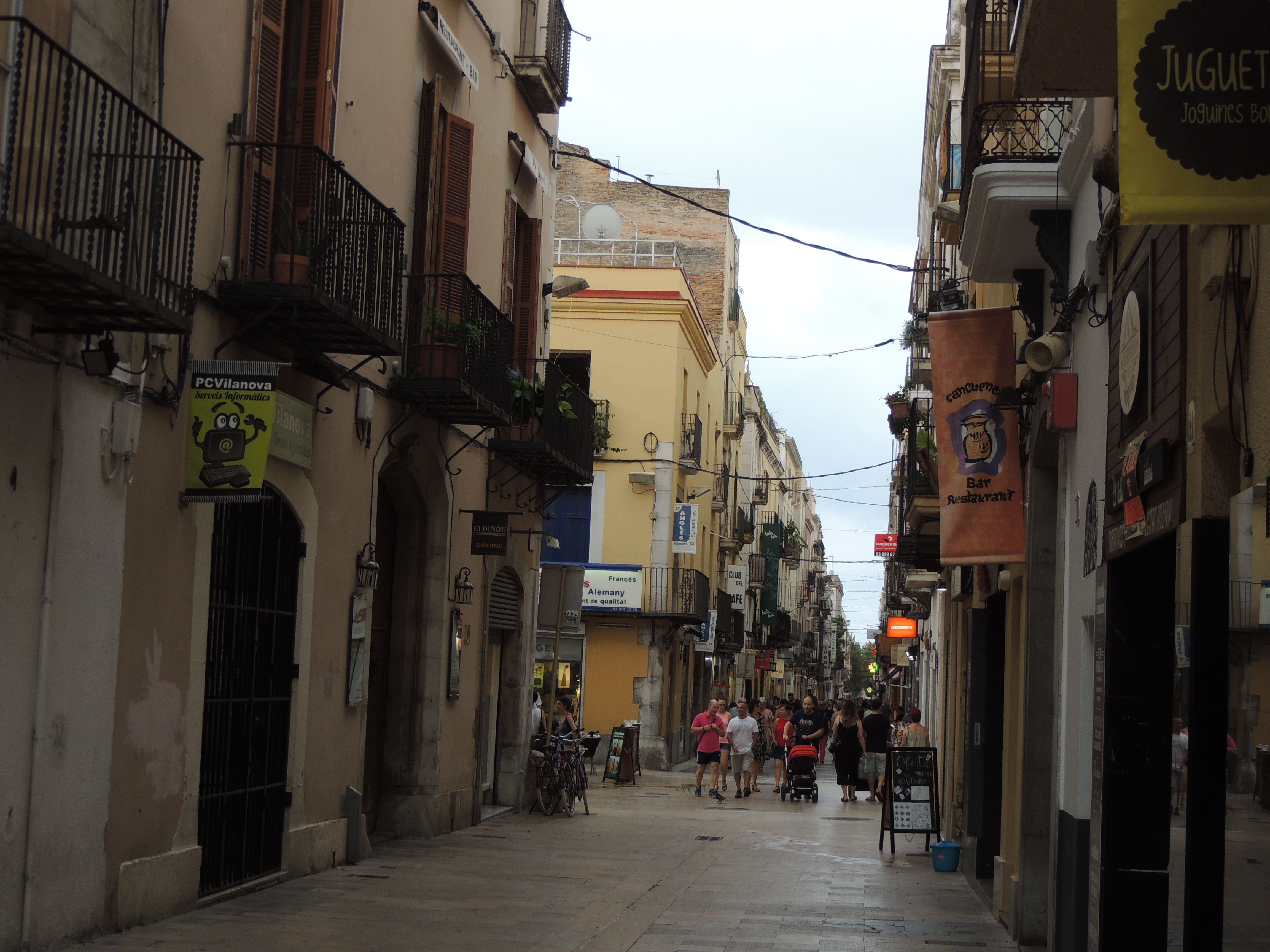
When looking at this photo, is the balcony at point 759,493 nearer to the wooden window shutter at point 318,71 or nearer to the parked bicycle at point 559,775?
the parked bicycle at point 559,775

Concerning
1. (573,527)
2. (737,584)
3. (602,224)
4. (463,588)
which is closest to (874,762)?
(463,588)

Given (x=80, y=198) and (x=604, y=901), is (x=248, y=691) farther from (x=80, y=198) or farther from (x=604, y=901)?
(x=80, y=198)

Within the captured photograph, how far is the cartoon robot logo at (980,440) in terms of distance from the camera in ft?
36.5

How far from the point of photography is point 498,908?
10.9 m

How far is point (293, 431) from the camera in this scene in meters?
11.3

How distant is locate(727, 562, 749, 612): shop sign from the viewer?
49000mm

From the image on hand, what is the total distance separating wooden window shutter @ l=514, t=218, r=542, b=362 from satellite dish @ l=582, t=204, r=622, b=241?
43.3 ft

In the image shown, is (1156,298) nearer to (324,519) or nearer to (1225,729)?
(1225,729)

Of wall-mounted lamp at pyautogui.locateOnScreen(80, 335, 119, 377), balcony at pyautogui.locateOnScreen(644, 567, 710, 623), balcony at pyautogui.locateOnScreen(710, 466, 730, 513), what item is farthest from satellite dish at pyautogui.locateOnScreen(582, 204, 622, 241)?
wall-mounted lamp at pyautogui.locateOnScreen(80, 335, 119, 377)

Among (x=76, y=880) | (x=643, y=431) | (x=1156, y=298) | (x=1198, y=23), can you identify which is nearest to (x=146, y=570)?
(x=76, y=880)

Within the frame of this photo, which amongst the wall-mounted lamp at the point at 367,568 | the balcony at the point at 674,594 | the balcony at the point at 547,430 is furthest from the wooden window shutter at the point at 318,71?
the balcony at the point at 674,594

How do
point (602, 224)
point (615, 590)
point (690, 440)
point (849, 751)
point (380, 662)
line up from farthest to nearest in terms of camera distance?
point (690, 440)
point (615, 590)
point (602, 224)
point (849, 751)
point (380, 662)

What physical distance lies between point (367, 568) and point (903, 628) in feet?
87.0

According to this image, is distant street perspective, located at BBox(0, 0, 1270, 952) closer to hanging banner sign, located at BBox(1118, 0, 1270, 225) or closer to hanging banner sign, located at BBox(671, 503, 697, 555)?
hanging banner sign, located at BBox(1118, 0, 1270, 225)
